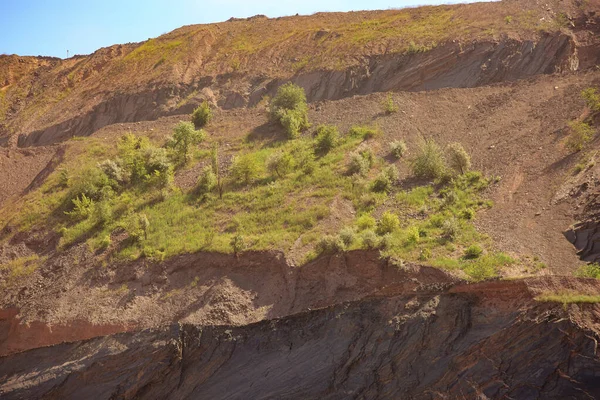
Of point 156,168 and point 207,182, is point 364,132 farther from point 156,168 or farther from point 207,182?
point 156,168

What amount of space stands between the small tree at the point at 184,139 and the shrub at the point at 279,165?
14.0ft

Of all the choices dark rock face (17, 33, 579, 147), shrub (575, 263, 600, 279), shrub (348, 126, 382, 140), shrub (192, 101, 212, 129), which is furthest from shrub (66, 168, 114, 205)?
shrub (575, 263, 600, 279)

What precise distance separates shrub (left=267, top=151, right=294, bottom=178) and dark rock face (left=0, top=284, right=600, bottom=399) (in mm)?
8623

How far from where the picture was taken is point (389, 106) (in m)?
30.3

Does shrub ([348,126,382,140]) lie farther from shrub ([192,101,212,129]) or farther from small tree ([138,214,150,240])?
small tree ([138,214,150,240])

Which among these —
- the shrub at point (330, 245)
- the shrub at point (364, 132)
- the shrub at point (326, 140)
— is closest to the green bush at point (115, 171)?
the shrub at point (326, 140)

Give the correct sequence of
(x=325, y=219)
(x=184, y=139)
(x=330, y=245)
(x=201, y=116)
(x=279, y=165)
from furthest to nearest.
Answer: (x=201, y=116) → (x=184, y=139) → (x=279, y=165) → (x=325, y=219) → (x=330, y=245)

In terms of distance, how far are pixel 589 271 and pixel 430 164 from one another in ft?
28.0

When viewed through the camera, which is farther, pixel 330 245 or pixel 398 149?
pixel 398 149

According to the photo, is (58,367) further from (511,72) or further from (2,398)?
(511,72)

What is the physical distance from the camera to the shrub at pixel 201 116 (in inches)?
1272

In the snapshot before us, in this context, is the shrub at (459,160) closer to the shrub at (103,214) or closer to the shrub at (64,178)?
the shrub at (103,214)

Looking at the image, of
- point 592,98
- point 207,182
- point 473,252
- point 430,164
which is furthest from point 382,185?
point 592,98

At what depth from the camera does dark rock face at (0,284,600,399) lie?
548 inches
